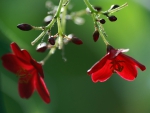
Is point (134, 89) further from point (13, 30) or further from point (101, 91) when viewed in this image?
point (13, 30)

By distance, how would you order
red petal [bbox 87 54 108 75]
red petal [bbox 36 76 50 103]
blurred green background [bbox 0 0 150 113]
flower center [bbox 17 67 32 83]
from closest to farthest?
red petal [bbox 87 54 108 75] → red petal [bbox 36 76 50 103] → flower center [bbox 17 67 32 83] → blurred green background [bbox 0 0 150 113]

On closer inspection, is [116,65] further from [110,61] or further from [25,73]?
[25,73]

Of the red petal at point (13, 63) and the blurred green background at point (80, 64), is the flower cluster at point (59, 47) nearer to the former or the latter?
the red petal at point (13, 63)

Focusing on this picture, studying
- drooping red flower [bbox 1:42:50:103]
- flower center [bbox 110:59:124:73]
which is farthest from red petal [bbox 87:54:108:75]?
drooping red flower [bbox 1:42:50:103]

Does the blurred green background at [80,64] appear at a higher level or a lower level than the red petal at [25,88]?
lower

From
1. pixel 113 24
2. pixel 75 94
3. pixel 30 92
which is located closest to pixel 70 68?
pixel 75 94

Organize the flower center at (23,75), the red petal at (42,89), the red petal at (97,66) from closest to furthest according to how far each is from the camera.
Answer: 1. the red petal at (97,66)
2. the red petal at (42,89)
3. the flower center at (23,75)

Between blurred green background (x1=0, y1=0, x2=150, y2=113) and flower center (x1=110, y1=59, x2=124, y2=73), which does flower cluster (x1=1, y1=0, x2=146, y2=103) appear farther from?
blurred green background (x1=0, y1=0, x2=150, y2=113)

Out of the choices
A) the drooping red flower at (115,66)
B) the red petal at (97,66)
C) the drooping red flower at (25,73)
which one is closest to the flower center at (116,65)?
the drooping red flower at (115,66)
